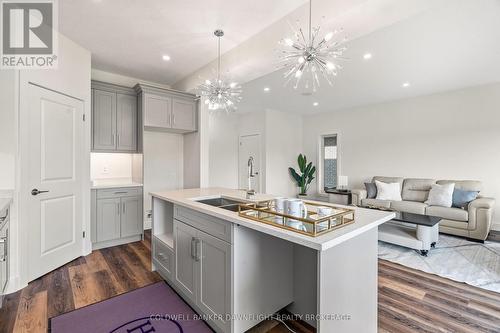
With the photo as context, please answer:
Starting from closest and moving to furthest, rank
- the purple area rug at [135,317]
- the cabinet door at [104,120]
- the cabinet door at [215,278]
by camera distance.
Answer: the cabinet door at [215,278]
the purple area rug at [135,317]
the cabinet door at [104,120]

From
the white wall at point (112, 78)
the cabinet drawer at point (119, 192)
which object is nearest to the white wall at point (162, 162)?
the cabinet drawer at point (119, 192)

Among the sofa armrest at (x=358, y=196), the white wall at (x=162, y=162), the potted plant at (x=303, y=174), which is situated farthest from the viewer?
the potted plant at (x=303, y=174)

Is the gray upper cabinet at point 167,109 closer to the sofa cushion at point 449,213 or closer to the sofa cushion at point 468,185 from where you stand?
the sofa cushion at point 449,213

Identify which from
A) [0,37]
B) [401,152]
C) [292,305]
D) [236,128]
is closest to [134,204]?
[0,37]

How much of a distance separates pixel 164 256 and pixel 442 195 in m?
4.60

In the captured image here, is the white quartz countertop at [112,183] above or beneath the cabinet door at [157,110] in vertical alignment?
beneath

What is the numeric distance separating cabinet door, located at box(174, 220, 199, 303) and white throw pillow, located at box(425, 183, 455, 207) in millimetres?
4331

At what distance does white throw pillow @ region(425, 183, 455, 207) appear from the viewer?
3990mm

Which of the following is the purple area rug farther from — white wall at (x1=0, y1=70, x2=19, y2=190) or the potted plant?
the potted plant

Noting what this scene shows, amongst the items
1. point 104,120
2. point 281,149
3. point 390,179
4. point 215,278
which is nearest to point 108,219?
point 104,120

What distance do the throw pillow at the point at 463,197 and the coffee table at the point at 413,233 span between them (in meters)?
1.14

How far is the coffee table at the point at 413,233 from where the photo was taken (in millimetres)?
2945

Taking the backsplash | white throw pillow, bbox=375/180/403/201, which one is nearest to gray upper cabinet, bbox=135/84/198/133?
the backsplash

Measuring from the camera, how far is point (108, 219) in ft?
10.9
